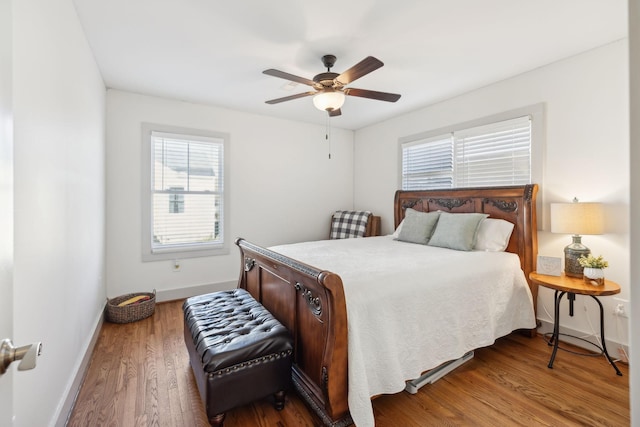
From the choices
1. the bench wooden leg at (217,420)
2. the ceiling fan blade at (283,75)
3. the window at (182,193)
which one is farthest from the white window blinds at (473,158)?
the bench wooden leg at (217,420)

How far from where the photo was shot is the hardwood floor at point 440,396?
1734 mm

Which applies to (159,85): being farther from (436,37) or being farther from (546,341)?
(546,341)

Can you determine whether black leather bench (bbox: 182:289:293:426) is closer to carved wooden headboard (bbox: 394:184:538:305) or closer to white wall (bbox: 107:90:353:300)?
white wall (bbox: 107:90:353:300)

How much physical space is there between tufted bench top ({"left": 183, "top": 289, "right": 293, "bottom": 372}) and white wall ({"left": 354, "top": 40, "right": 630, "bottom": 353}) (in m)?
2.71

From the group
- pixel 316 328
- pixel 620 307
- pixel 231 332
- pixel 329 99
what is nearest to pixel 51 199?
pixel 231 332

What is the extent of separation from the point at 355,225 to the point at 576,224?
2.73 metres

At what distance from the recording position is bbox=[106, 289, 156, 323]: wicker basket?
3.07m

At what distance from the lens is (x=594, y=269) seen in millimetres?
2229

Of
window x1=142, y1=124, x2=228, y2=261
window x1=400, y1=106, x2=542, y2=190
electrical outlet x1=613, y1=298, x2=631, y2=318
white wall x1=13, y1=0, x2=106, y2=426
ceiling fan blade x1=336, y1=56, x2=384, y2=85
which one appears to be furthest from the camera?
window x1=142, y1=124, x2=228, y2=261

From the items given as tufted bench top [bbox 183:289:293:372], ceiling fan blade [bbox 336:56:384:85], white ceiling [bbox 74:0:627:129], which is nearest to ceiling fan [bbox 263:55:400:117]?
ceiling fan blade [bbox 336:56:384:85]

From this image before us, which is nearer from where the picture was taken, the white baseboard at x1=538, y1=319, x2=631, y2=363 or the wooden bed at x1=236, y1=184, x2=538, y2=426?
the wooden bed at x1=236, y1=184, x2=538, y2=426

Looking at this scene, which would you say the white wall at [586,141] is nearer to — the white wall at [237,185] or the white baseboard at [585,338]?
the white baseboard at [585,338]

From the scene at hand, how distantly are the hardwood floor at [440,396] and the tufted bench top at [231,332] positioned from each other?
16.5 inches

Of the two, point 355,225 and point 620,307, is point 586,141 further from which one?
point 355,225
